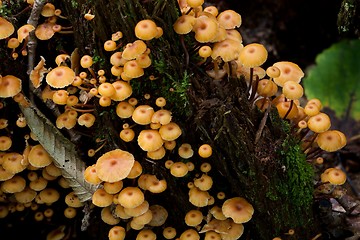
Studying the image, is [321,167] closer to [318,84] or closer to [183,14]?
[318,84]

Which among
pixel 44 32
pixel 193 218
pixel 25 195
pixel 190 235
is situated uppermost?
pixel 44 32

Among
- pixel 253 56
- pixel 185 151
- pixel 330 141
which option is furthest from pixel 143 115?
pixel 330 141

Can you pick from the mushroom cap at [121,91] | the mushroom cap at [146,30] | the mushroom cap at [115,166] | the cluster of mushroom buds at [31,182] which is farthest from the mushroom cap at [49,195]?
the mushroom cap at [146,30]

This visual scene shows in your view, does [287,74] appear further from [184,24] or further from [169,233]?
[169,233]

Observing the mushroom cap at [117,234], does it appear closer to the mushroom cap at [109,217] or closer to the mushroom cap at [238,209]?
the mushroom cap at [109,217]

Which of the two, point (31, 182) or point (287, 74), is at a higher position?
point (287, 74)

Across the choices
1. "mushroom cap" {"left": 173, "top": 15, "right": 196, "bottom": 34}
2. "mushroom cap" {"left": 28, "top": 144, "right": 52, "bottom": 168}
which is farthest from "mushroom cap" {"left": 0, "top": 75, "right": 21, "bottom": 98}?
"mushroom cap" {"left": 173, "top": 15, "right": 196, "bottom": 34}
